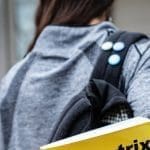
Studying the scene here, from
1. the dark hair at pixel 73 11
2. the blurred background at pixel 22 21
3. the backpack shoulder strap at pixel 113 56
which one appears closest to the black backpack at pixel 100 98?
the backpack shoulder strap at pixel 113 56

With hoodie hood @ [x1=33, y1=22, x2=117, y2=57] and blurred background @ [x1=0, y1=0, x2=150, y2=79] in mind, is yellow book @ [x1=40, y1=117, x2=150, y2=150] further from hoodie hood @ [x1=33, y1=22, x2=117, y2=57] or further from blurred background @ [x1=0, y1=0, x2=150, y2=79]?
blurred background @ [x1=0, y1=0, x2=150, y2=79]

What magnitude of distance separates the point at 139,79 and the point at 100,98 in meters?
0.07

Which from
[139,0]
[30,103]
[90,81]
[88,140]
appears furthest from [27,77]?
[139,0]

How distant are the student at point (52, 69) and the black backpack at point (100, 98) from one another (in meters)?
0.02

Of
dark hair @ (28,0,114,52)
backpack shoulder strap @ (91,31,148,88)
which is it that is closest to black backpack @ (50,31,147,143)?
backpack shoulder strap @ (91,31,148,88)

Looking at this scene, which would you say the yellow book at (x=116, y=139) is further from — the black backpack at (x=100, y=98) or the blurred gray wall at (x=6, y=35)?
the blurred gray wall at (x=6, y=35)

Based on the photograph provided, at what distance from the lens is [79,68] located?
102cm

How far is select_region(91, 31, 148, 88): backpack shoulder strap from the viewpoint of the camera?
3.06 feet

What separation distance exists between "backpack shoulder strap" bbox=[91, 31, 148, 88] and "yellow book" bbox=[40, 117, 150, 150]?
0.67 feet

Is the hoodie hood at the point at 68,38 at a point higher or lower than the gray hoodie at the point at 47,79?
higher

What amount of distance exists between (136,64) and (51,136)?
191mm

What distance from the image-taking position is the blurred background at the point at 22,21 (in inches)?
144

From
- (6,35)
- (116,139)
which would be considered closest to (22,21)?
(6,35)

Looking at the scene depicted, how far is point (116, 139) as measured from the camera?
73 cm
